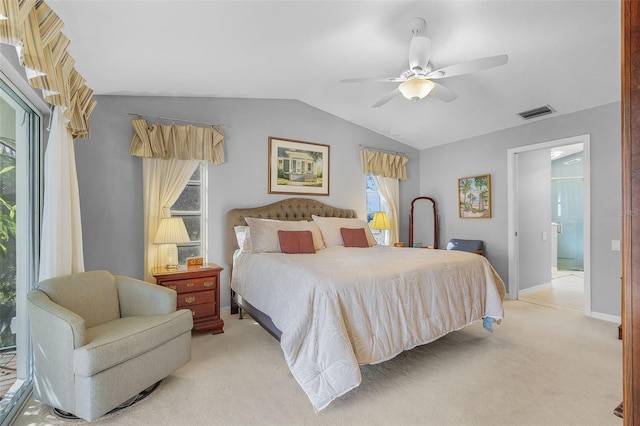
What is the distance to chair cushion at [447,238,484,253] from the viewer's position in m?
4.86

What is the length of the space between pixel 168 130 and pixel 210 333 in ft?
7.71

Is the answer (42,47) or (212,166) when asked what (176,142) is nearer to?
(212,166)

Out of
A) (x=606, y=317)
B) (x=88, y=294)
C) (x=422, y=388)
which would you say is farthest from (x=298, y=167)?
(x=606, y=317)

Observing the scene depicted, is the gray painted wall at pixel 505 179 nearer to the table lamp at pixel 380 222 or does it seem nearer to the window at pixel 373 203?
the window at pixel 373 203

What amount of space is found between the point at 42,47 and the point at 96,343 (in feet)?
5.48

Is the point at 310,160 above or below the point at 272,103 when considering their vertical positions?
below

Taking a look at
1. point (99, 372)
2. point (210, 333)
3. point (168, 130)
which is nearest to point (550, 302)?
point (210, 333)

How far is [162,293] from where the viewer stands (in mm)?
2414

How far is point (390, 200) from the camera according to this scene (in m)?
5.56

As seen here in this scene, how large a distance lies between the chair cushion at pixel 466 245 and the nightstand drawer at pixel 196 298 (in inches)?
148

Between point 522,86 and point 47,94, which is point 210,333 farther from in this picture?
point 522,86

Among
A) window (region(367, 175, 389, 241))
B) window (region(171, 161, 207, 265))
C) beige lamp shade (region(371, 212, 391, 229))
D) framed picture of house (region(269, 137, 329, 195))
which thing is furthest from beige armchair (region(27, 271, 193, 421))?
window (region(367, 175, 389, 241))

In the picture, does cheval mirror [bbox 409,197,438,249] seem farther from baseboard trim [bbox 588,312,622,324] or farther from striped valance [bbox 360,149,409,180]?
baseboard trim [bbox 588,312,622,324]

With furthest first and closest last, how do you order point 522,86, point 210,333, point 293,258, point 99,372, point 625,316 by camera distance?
point 522,86
point 210,333
point 293,258
point 99,372
point 625,316
